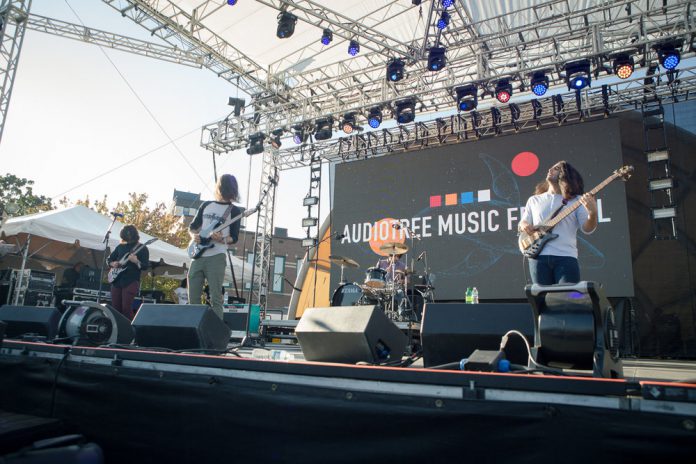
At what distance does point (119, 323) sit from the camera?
3768mm

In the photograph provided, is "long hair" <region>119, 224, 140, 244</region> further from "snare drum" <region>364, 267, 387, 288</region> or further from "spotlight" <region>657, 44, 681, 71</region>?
"spotlight" <region>657, 44, 681, 71</region>

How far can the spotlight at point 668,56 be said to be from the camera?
23.1 feet

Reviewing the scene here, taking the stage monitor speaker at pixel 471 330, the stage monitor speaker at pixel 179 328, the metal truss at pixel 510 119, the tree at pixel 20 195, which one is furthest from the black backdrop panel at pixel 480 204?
the tree at pixel 20 195

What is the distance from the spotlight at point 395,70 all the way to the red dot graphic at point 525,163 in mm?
2921

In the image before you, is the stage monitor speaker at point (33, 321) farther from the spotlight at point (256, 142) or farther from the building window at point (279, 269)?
the building window at point (279, 269)

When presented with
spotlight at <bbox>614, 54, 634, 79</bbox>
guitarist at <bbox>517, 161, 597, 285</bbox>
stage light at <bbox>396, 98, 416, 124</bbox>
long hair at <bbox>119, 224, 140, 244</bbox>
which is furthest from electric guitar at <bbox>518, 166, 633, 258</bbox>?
stage light at <bbox>396, 98, 416, 124</bbox>

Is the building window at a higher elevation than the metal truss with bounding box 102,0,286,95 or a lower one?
lower

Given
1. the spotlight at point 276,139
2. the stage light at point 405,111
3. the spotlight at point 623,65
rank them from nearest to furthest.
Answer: the spotlight at point 623,65, the stage light at point 405,111, the spotlight at point 276,139

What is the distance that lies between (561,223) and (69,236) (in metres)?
8.38

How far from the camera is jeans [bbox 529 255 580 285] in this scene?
2891 mm

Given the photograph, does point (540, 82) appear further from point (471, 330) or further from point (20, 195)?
point (20, 195)

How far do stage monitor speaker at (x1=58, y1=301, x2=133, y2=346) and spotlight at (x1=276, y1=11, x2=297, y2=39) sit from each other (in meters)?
5.44

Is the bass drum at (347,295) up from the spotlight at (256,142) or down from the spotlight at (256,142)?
down

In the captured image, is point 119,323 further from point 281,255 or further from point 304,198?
point 281,255
